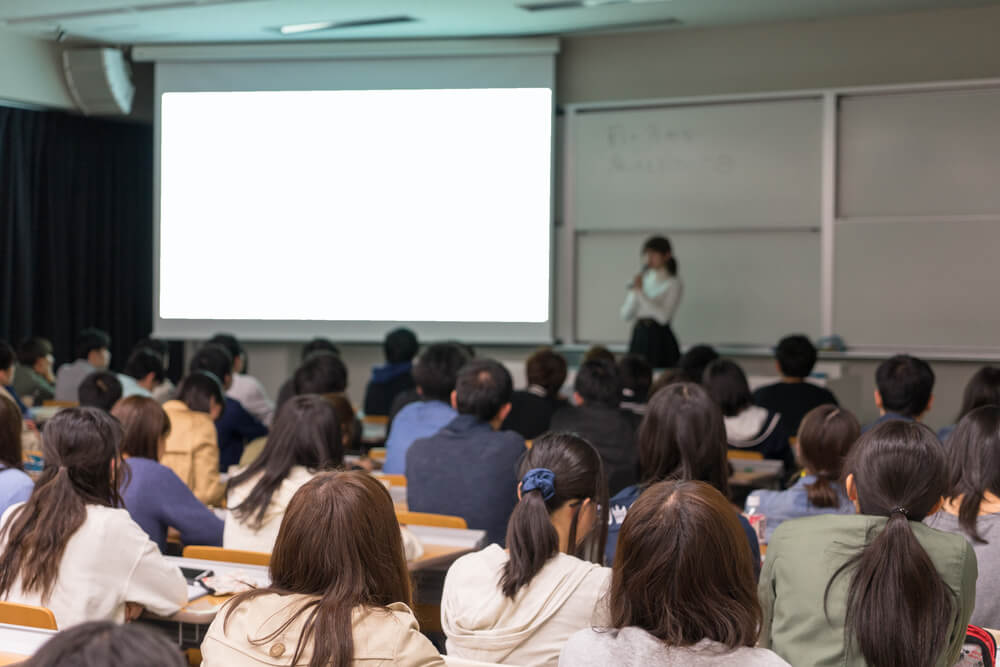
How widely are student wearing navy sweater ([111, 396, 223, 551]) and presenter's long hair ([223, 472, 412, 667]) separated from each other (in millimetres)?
1479

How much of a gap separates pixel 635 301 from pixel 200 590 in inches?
197

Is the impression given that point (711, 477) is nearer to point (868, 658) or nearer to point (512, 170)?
point (868, 658)

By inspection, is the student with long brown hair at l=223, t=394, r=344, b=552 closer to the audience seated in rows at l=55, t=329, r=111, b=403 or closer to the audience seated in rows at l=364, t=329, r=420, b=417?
the audience seated in rows at l=364, t=329, r=420, b=417

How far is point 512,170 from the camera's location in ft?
24.0

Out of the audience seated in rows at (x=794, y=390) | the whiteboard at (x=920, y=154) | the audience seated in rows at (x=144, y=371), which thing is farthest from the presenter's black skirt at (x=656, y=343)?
the audience seated in rows at (x=144, y=371)

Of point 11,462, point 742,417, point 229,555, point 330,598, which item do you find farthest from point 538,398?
point 330,598

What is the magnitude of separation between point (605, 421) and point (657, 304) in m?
3.35

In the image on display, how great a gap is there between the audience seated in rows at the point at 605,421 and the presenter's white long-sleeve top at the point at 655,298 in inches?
123

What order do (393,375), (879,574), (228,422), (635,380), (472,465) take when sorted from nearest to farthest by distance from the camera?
(879,574) → (472,465) → (228,422) → (635,380) → (393,375)

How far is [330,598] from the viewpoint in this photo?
4.83ft

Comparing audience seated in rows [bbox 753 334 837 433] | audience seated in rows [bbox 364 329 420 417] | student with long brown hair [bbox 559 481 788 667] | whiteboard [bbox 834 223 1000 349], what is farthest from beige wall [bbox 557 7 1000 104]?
student with long brown hair [bbox 559 481 788 667]

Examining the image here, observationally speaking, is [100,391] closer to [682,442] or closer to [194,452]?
[194,452]

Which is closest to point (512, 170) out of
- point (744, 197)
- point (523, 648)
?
point (744, 197)

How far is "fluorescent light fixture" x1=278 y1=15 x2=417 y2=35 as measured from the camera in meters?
6.98
